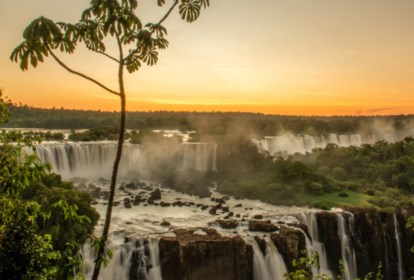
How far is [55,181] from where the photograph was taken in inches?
1001

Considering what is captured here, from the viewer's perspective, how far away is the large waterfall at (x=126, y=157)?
41.5 metres

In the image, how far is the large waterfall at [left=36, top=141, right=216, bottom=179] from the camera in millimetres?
41500

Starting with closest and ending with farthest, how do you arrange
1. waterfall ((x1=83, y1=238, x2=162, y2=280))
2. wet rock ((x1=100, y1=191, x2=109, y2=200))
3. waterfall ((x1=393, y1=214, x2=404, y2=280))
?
1. waterfall ((x1=83, y1=238, x2=162, y2=280))
2. waterfall ((x1=393, y1=214, x2=404, y2=280))
3. wet rock ((x1=100, y1=191, x2=109, y2=200))

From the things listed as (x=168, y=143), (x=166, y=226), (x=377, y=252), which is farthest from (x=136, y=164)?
(x=377, y=252)

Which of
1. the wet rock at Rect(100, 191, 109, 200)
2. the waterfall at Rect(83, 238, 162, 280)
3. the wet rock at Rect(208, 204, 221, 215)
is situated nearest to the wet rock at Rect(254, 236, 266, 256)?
the waterfall at Rect(83, 238, 162, 280)

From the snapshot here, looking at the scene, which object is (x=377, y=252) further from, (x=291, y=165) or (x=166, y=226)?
(x=166, y=226)

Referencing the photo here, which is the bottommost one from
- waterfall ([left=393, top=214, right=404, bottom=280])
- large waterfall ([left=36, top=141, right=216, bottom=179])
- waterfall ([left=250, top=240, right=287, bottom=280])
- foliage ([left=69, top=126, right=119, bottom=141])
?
waterfall ([left=393, top=214, right=404, bottom=280])

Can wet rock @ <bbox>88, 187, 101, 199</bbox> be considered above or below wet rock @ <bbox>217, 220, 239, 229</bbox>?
above

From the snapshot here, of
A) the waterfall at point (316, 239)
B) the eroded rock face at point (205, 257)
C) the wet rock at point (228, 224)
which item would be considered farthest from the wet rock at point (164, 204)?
the waterfall at point (316, 239)

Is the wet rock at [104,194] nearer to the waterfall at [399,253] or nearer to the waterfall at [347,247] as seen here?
the waterfall at [347,247]

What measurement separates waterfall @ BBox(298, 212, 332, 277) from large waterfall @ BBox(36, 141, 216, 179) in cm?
2027

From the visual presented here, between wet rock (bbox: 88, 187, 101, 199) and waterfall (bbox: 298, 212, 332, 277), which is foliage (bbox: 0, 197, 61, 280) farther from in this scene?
wet rock (bbox: 88, 187, 101, 199)

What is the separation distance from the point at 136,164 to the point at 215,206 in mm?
18452

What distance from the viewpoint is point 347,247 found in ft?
97.0
